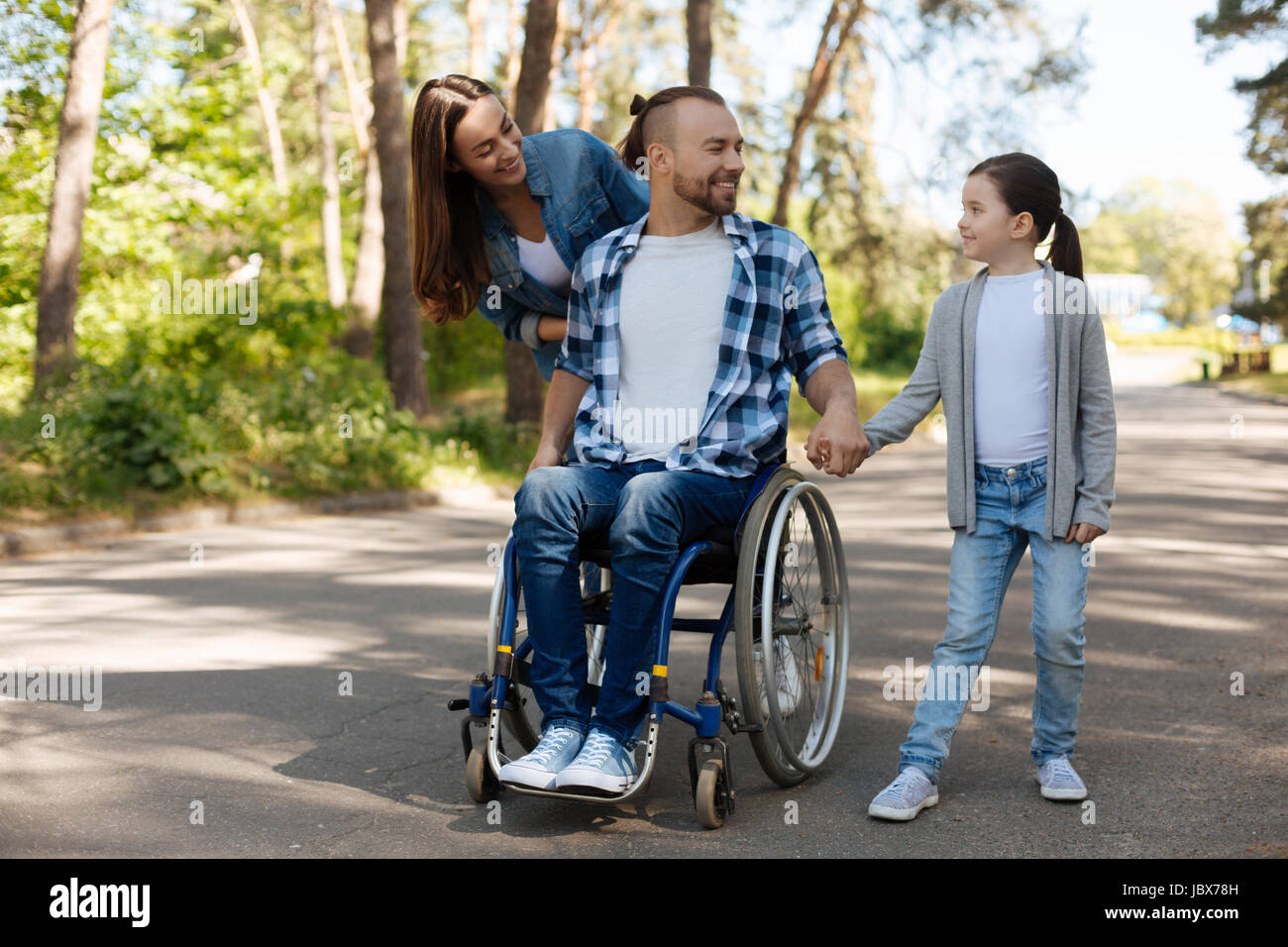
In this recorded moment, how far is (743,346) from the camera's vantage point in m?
3.83

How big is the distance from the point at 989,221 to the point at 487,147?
1.45 meters

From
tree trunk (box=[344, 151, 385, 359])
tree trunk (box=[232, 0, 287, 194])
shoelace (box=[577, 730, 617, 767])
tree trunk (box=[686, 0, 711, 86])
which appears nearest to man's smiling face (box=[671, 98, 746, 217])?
shoelace (box=[577, 730, 617, 767])

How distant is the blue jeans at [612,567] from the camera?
350cm

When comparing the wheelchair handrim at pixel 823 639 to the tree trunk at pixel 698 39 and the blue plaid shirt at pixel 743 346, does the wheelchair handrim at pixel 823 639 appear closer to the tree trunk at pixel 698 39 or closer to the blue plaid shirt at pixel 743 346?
the blue plaid shirt at pixel 743 346

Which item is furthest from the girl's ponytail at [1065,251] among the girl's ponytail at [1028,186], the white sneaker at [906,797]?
the white sneaker at [906,797]

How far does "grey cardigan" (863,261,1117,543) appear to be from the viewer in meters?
3.67

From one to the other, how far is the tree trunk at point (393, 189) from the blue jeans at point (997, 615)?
11.5 m

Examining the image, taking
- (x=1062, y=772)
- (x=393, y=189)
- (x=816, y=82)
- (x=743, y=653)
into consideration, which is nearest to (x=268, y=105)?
(x=816, y=82)

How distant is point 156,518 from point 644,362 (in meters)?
7.26

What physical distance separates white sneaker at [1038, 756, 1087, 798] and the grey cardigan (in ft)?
2.04

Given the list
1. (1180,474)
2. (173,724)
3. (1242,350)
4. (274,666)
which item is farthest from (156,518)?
(1242,350)

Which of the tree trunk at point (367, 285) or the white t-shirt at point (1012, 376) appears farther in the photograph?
the tree trunk at point (367, 285)

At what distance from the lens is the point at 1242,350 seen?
4550 centimetres

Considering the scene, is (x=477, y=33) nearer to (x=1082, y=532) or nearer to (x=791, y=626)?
(x=791, y=626)
